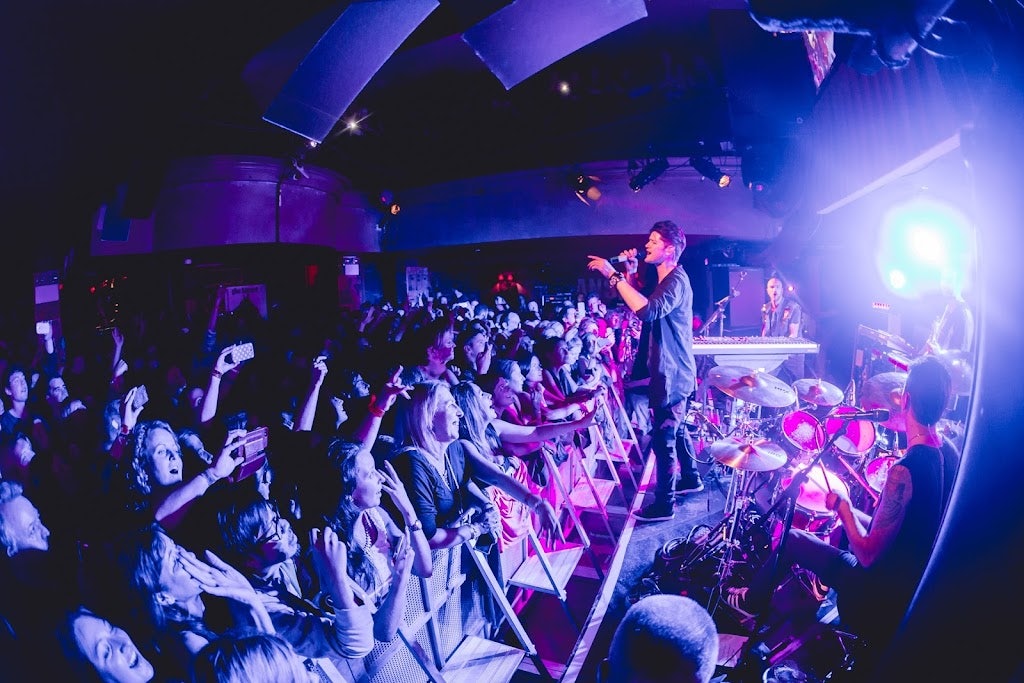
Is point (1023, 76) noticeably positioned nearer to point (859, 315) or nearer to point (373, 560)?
point (373, 560)

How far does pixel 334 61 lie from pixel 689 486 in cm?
410

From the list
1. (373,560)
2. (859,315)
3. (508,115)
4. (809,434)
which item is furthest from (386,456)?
(859,315)

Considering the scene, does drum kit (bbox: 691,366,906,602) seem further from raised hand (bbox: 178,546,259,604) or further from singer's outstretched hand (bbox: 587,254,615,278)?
raised hand (bbox: 178,546,259,604)

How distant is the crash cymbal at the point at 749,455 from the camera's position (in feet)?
9.14

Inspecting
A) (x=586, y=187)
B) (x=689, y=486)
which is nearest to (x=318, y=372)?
(x=689, y=486)

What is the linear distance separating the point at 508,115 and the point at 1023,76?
16.1 ft

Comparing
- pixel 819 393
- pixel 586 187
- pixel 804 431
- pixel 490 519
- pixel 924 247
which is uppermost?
pixel 586 187

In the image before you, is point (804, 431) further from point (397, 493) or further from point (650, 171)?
point (650, 171)

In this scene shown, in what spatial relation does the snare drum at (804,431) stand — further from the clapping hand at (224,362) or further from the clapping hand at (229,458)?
the clapping hand at (224,362)

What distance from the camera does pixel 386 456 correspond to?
7.95 ft

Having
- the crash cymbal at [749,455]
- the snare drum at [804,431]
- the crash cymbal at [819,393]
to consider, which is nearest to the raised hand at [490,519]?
the crash cymbal at [749,455]

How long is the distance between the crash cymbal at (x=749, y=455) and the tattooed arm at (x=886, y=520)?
703 mm

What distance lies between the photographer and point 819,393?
3730mm

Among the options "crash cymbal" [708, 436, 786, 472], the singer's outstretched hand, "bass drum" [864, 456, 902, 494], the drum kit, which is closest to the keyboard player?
the drum kit
